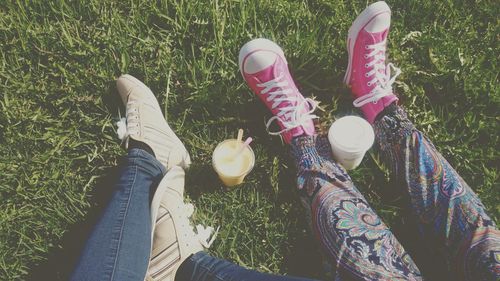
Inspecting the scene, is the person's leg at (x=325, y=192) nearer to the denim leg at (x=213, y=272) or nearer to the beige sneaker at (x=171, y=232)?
the denim leg at (x=213, y=272)

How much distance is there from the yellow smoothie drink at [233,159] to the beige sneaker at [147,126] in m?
0.22

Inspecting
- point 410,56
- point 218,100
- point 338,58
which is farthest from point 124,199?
point 410,56

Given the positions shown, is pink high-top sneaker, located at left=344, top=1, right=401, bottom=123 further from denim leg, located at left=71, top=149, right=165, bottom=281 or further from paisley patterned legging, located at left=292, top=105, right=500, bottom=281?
denim leg, located at left=71, top=149, right=165, bottom=281

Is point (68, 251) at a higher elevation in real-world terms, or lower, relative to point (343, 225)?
lower

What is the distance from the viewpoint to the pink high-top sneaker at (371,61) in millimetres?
2410

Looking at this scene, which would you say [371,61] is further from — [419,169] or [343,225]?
[343,225]

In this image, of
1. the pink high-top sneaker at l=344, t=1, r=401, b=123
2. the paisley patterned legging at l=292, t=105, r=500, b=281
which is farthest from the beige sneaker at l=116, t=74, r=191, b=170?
the pink high-top sneaker at l=344, t=1, r=401, b=123

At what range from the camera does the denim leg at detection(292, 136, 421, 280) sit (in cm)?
207

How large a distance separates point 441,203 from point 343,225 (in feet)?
1.45

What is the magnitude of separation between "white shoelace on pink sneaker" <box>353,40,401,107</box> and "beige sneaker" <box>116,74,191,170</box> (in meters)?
0.91

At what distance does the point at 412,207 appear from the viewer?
2.33 metres

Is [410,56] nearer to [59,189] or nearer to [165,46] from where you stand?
[165,46]

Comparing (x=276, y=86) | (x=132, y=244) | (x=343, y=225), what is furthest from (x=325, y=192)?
(x=132, y=244)

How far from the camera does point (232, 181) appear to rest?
240 centimetres
